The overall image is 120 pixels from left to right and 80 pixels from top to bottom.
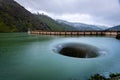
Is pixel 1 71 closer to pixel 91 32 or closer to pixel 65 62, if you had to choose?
pixel 65 62

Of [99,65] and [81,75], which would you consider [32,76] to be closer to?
[81,75]

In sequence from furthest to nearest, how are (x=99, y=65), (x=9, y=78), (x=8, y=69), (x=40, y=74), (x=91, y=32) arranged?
(x=91, y=32) → (x=99, y=65) → (x=8, y=69) → (x=40, y=74) → (x=9, y=78)

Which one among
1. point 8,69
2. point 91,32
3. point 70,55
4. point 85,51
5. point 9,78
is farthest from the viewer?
point 91,32

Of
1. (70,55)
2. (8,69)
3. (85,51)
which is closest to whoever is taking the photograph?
(8,69)

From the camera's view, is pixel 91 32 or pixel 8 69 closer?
pixel 8 69

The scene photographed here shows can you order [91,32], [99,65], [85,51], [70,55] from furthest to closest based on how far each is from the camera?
1. [91,32]
2. [85,51]
3. [70,55]
4. [99,65]

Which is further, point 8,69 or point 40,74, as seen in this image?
point 8,69

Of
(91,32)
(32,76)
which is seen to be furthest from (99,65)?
(91,32)

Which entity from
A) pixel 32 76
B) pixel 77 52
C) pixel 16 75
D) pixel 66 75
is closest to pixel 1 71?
pixel 16 75

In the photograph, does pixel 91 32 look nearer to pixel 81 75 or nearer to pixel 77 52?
pixel 77 52
